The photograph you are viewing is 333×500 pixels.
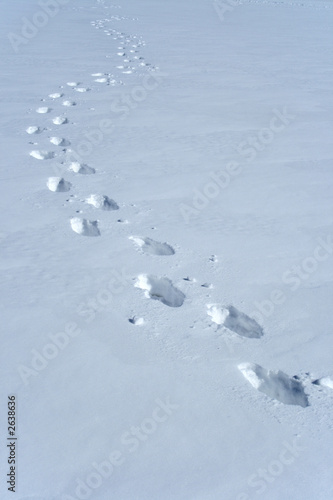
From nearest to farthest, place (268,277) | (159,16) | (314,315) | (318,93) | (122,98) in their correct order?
(314,315) → (268,277) → (122,98) → (318,93) → (159,16)

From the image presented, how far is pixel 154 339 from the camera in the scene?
4.95ft

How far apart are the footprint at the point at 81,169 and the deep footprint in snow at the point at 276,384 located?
154 cm

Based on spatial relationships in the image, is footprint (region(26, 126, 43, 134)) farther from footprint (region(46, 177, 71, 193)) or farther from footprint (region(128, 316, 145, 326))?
footprint (region(128, 316, 145, 326))

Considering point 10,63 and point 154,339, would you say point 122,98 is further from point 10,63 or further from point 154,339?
point 154,339

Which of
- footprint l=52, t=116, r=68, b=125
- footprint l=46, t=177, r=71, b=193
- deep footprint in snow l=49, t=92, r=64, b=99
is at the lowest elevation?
deep footprint in snow l=49, t=92, r=64, b=99

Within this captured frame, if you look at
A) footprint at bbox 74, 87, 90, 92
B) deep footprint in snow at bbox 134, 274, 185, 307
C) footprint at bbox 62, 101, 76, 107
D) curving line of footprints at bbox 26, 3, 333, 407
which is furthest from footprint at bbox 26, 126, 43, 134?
deep footprint in snow at bbox 134, 274, 185, 307

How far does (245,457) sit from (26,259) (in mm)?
1078

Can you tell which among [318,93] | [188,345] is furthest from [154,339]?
[318,93]

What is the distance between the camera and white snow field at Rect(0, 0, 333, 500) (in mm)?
1173

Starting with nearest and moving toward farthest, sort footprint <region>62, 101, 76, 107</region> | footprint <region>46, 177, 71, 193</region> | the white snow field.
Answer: the white snow field < footprint <region>46, 177, 71, 193</region> < footprint <region>62, 101, 76, 107</region>

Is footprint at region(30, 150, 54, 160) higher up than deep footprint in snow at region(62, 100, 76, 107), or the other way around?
footprint at region(30, 150, 54, 160)

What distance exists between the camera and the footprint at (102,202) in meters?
2.29

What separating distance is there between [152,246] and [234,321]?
1.73 feet

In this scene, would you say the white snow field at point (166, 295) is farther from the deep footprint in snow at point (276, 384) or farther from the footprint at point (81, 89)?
the footprint at point (81, 89)
